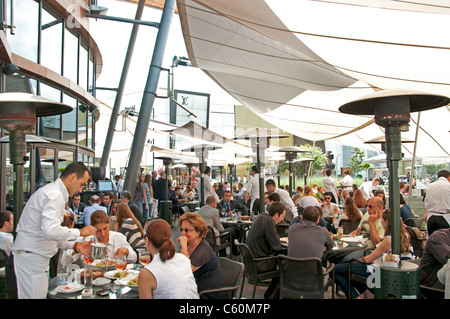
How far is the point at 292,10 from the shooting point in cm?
434

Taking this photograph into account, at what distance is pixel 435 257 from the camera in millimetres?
3471

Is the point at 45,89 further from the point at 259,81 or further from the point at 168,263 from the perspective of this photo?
the point at 168,263

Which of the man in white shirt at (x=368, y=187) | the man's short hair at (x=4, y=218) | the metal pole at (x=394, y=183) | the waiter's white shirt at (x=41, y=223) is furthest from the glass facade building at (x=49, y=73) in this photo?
the man in white shirt at (x=368, y=187)

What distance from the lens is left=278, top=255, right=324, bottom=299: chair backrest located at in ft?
12.8

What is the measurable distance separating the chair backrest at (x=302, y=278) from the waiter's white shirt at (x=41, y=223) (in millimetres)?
2106

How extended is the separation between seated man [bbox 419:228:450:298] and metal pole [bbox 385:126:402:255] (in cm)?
46

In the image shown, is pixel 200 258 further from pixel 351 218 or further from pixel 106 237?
pixel 351 218

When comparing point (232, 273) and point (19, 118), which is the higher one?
point (19, 118)

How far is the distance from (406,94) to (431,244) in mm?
1382

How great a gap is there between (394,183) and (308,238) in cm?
133

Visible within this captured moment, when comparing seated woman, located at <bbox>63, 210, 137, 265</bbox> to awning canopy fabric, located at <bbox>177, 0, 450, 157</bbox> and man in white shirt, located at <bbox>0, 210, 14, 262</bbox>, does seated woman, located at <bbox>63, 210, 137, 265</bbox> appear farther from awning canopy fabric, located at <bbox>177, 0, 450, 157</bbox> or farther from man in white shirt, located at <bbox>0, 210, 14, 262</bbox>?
awning canopy fabric, located at <bbox>177, 0, 450, 157</bbox>

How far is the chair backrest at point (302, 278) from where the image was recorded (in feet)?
12.8

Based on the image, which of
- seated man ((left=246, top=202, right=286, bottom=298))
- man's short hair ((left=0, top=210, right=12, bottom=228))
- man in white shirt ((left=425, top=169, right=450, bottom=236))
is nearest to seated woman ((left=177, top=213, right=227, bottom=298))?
seated man ((left=246, top=202, right=286, bottom=298))

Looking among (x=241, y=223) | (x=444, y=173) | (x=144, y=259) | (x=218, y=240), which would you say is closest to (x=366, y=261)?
(x=144, y=259)
